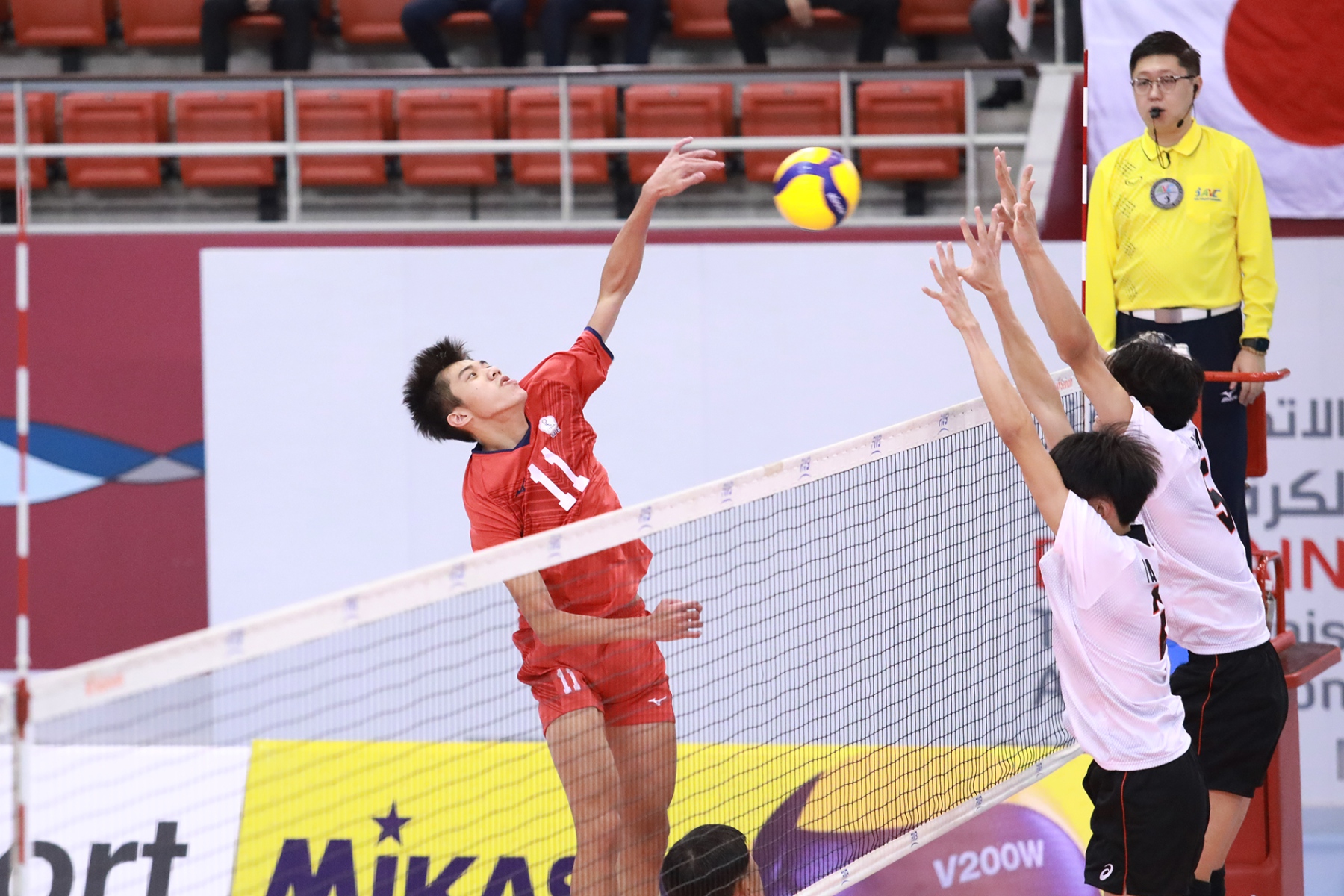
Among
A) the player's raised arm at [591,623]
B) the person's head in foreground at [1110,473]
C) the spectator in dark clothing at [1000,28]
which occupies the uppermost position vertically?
the spectator in dark clothing at [1000,28]

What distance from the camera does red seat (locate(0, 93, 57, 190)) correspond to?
1012cm

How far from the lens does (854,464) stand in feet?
13.4

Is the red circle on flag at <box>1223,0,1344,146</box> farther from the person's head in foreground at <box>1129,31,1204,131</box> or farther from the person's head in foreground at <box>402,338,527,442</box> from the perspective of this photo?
the person's head in foreground at <box>402,338,527,442</box>

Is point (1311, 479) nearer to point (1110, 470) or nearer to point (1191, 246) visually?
point (1191, 246)

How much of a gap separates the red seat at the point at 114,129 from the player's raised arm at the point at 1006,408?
810 centimetres

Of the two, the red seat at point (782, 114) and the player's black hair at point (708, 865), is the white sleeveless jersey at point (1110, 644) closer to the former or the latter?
the player's black hair at point (708, 865)

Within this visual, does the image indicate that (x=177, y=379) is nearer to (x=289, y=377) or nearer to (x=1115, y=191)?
(x=289, y=377)

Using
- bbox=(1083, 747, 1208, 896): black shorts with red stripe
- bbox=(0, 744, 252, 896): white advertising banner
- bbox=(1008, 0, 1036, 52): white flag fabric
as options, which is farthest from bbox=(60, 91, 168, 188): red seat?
bbox=(1083, 747, 1208, 896): black shorts with red stripe

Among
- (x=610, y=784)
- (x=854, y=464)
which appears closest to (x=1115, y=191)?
(x=854, y=464)

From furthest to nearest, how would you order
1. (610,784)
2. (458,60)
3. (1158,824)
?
(458,60), (610,784), (1158,824)

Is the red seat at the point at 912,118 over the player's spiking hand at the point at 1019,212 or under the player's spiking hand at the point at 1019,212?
over

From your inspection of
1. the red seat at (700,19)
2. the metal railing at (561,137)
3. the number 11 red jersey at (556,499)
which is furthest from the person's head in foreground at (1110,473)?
the red seat at (700,19)

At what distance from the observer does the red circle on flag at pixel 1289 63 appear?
7730 millimetres

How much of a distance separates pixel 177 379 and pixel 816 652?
15.4 ft
